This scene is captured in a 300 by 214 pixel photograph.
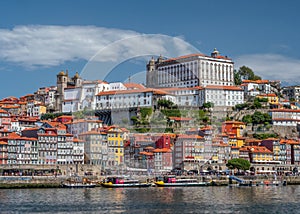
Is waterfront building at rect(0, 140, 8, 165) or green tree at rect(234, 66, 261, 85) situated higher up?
green tree at rect(234, 66, 261, 85)

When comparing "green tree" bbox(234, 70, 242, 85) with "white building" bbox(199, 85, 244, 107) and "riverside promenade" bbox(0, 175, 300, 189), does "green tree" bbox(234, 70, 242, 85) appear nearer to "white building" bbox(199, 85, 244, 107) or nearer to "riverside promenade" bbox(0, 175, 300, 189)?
"white building" bbox(199, 85, 244, 107)

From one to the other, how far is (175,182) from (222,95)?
2483 centimetres

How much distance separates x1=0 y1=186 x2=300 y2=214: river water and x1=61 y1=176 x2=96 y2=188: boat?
3.28 meters

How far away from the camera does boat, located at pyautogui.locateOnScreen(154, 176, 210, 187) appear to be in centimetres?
4081

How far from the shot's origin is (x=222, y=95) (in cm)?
6519

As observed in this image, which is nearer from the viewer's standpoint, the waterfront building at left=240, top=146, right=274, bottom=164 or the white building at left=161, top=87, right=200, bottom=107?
the waterfront building at left=240, top=146, right=274, bottom=164

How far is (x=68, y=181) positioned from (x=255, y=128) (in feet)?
85.1

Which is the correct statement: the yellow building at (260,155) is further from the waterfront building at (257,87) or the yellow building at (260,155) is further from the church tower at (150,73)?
the church tower at (150,73)

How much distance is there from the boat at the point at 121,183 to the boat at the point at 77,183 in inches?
38.3

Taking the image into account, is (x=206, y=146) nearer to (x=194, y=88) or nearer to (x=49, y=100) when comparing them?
(x=194, y=88)

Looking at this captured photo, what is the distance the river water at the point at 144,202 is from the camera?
83.6ft

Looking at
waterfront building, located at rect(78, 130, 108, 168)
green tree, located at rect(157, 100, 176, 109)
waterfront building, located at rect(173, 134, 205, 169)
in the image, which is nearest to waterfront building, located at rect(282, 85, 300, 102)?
green tree, located at rect(157, 100, 176, 109)

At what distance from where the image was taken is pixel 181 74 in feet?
211

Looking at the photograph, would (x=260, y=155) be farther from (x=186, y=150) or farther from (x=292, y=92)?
(x=292, y=92)
